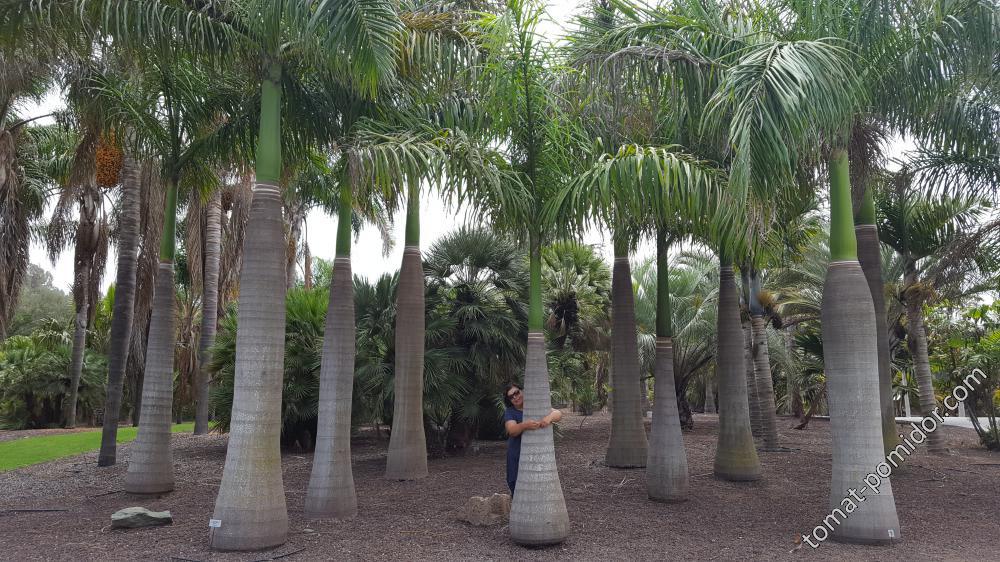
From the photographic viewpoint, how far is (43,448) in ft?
50.0

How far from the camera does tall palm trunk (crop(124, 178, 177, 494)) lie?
344 inches

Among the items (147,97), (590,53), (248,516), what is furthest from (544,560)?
(147,97)

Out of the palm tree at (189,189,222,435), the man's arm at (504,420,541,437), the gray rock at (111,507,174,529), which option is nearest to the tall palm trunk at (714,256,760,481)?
the man's arm at (504,420,541,437)

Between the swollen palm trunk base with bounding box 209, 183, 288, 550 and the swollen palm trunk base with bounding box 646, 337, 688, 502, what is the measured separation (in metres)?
4.39

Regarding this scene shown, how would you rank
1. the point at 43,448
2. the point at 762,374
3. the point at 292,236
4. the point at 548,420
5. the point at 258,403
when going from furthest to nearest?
the point at 292,236, the point at 43,448, the point at 762,374, the point at 548,420, the point at 258,403

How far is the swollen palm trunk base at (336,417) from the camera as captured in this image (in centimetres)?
755

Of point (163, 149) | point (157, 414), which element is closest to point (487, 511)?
point (157, 414)

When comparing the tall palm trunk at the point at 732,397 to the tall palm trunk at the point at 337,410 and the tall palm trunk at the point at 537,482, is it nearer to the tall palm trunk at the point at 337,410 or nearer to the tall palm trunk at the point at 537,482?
the tall palm trunk at the point at 537,482

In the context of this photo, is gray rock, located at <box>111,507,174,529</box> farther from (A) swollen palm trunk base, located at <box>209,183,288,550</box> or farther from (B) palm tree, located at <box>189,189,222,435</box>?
(B) palm tree, located at <box>189,189,222,435</box>

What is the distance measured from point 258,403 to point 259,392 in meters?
0.10

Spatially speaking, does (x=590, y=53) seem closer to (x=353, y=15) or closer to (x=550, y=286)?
(x=353, y=15)

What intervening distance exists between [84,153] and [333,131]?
5358mm

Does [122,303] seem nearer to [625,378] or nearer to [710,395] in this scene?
[625,378]

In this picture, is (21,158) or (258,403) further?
(21,158)
